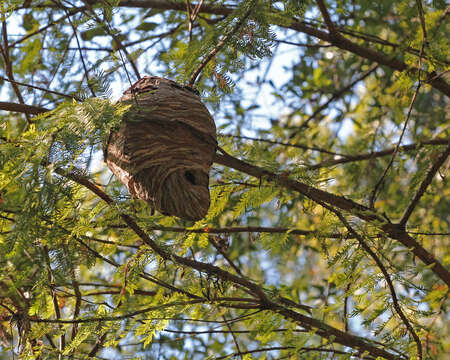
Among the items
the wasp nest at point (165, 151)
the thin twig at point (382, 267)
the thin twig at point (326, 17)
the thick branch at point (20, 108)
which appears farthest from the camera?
the thin twig at point (326, 17)

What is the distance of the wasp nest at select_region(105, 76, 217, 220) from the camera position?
167 cm

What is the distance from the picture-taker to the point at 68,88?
11.2 feet

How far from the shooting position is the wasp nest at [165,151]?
1.67 metres

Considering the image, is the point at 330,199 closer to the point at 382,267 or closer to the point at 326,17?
the point at 382,267

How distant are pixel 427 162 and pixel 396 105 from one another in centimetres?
99

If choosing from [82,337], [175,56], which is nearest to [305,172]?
[175,56]

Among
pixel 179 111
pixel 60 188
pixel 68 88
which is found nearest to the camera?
pixel 60 188

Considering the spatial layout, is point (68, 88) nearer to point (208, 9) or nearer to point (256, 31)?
point (208, 9)

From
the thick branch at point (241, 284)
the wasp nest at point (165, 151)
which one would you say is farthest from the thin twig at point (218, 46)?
the thick branch at point (241, 284)

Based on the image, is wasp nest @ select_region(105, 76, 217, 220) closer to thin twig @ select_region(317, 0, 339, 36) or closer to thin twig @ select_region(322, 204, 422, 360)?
thin twig @ select_region(322, 204, 422, 360)

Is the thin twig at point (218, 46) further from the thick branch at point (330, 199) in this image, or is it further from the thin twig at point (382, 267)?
the thin twig at point (382, 267)

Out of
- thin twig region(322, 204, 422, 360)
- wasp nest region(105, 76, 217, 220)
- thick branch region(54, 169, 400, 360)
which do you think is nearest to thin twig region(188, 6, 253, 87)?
wasp nest region(105, 76, 217, 220)

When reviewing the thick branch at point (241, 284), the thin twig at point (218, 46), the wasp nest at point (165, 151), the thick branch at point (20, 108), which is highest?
the thin twig at point (218, 46)

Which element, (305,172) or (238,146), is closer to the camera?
(305,172)
